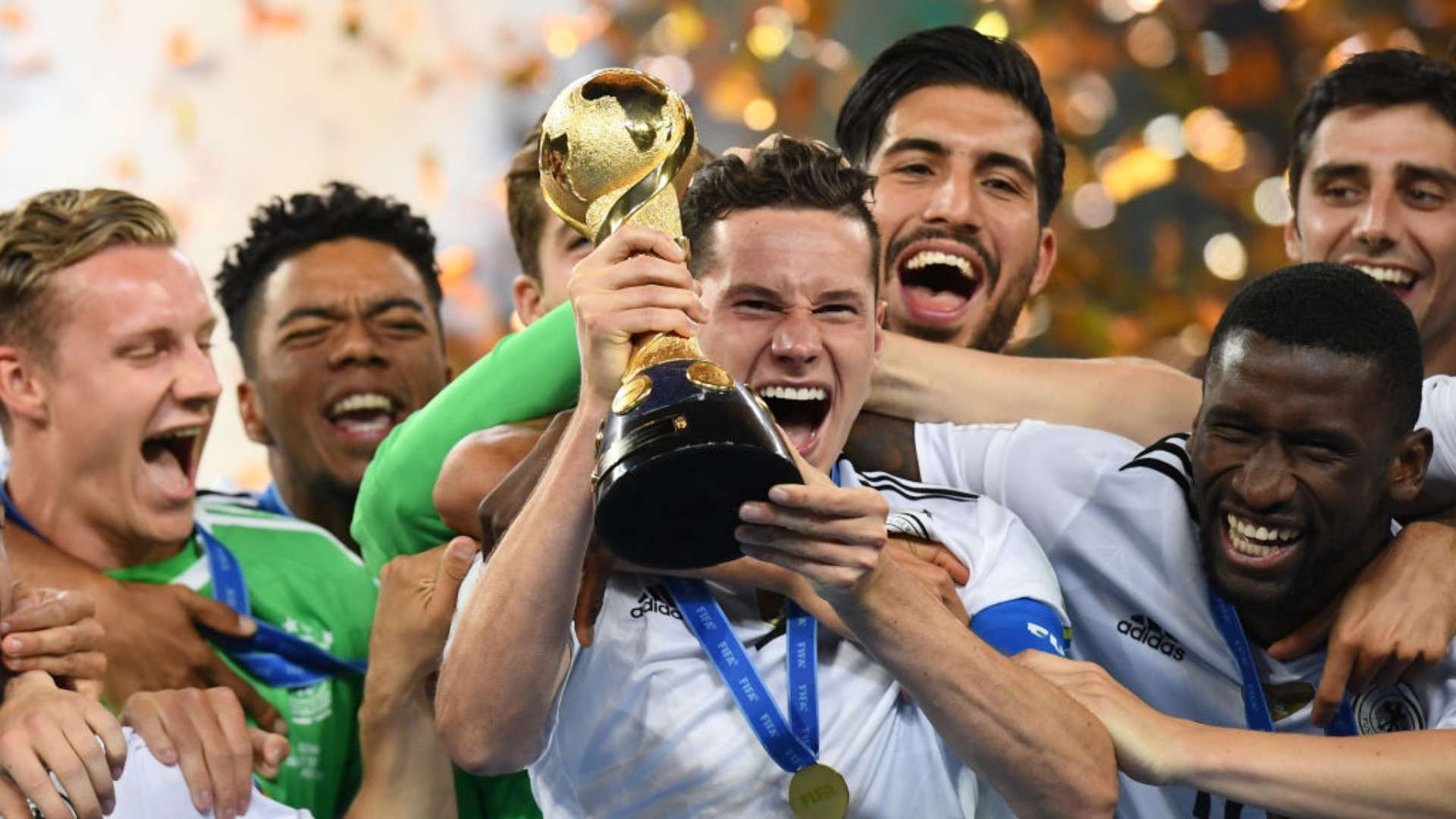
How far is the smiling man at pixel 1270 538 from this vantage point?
7.06 feet

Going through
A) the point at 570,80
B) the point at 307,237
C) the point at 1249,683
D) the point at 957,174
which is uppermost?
the point at 570,80

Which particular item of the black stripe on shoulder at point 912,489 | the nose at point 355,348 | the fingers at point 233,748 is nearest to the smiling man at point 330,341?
the nose at point 355,348

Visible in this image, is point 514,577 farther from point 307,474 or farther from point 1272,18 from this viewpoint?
point 1272,18

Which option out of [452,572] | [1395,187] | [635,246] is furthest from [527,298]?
[635,246]

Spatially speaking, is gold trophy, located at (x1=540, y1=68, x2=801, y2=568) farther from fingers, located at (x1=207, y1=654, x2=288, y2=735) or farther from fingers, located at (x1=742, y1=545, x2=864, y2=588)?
fingers, located at (x1=207, y1=654, x2=288, y2=735)

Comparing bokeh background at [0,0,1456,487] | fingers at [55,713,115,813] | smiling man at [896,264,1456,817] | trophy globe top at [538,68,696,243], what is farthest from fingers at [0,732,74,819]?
bokeh background at [0,0,1456,487]

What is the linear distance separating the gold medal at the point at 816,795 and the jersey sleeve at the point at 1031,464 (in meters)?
0.50

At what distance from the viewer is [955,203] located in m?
2.87

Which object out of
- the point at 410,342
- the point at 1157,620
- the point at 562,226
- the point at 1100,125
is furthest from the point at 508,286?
the point at 1157,620

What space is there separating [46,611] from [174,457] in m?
0.72

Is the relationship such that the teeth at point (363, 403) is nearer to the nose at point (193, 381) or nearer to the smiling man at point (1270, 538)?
the nose at point (193, 381)

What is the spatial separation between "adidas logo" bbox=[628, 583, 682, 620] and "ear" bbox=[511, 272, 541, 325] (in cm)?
104

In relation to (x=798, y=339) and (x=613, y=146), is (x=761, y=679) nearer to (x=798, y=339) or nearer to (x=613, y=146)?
(x=798, y=339)

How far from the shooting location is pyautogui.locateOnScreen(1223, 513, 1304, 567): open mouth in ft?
7.17
